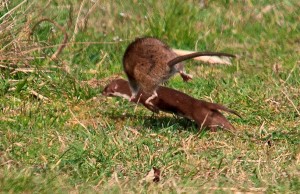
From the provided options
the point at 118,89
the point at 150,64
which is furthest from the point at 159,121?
the point at 150,64

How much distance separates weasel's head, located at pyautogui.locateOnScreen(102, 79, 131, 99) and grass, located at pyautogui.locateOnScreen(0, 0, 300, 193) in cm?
19

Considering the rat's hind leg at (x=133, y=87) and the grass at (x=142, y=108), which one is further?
the rat's hind leg at (x=133, y=87)

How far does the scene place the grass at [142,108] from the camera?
215 inches

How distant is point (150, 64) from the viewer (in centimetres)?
611

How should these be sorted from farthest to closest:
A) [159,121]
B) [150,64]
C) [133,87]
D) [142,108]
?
1. [142,108]
2. [159,121]
3. [133,87]
4. [150,64]

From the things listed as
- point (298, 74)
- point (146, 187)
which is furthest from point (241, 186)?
point (298, 74)

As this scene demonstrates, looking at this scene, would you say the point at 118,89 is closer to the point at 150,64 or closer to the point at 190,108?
the point at 190,108

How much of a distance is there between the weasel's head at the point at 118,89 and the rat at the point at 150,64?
1.65ft

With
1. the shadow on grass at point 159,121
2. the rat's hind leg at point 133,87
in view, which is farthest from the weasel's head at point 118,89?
the rat's hind leg at point 133,87

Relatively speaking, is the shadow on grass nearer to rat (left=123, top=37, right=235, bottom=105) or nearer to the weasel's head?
the weasel's head

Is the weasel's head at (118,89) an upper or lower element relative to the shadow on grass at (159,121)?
upper

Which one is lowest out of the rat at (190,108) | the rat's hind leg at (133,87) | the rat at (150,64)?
the rat at (190,108)

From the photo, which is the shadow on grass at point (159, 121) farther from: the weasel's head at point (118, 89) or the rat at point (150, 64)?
the rat at point (150, 64)

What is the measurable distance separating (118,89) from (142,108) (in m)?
0.44
